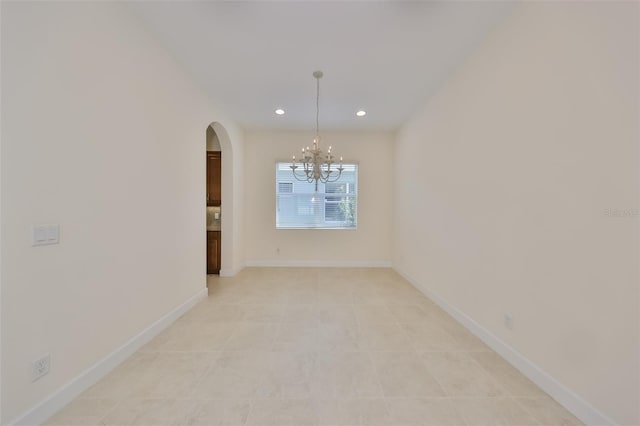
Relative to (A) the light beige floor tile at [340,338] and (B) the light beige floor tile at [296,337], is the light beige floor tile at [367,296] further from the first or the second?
(B) the light beige floor tile at [296,337]

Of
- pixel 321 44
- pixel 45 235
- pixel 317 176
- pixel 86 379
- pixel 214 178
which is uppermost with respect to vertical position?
pixel 321 44

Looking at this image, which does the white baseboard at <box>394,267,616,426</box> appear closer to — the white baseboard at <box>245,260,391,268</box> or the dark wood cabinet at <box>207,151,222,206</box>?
the white baseboard at <box>245,260,391,268</box>

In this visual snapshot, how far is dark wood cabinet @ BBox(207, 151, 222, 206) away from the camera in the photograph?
472cm

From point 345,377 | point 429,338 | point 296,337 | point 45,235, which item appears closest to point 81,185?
point 45,235

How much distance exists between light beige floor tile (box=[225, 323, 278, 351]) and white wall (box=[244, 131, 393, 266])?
279cm

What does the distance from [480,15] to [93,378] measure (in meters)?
4.20

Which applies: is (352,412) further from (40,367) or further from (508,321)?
(40,367)

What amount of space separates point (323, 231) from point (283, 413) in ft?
13.3

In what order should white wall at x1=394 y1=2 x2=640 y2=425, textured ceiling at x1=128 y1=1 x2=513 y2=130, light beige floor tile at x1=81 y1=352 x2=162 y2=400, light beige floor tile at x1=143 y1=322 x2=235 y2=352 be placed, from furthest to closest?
light beige floor tile at x1=143 y1=322 x2=235 y2=352
textured ceiling at x1=128 y1=1 x2=513 y2=130
light beige floor tile at x1=81 y1=352 x2=162 y2=400
white wall at x1=394 y1=2 x2=640 y2=425

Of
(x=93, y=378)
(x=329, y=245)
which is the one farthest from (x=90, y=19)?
(x=329, y=245)

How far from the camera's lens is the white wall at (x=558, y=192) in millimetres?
1365

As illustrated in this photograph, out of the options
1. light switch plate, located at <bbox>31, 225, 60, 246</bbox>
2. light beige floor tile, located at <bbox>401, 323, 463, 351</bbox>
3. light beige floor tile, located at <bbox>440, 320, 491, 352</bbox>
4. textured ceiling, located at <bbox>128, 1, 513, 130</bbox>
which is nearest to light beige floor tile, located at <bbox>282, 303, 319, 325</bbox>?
light beige floor tile, located at <bbox>401, 323, 463, 351</bbox>

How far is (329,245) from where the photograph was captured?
5543 millimetres

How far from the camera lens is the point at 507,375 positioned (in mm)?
1946
